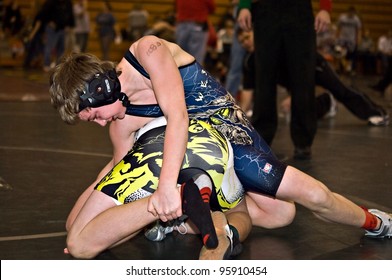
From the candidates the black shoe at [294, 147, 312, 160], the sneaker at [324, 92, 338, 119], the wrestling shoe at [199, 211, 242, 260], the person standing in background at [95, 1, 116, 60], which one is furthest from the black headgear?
the person standing in background at [95, 1, 116, 60]

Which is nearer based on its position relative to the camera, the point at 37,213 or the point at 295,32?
the point at 37,213

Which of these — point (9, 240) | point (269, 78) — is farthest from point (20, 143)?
point (9, 240)

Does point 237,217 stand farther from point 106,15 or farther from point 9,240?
point 106,15

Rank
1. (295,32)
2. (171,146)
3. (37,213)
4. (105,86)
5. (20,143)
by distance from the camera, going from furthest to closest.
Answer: (20,143) → (295,32) → (37,213) → (105,86) → (171,146)

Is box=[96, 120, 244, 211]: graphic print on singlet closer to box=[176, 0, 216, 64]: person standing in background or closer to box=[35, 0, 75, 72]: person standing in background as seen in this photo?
box=[176, 0, 216, 64]: person standing in background

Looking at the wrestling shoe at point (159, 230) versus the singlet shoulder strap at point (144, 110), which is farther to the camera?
the wrestling shoe at point (159, 230)

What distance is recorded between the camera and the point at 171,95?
11.0ft

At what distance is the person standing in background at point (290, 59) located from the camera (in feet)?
20.8

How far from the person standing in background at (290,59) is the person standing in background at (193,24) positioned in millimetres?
4494

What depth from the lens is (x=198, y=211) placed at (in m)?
3.20

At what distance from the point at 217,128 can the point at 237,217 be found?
17.1 inches

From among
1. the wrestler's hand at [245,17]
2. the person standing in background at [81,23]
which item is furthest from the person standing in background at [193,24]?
the person standing in background at [81,23]

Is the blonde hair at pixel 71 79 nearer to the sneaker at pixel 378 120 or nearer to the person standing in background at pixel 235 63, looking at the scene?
the sneaker at pixel 378 120

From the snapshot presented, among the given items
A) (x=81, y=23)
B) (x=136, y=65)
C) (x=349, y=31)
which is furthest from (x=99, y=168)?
(x=349, y=31)
